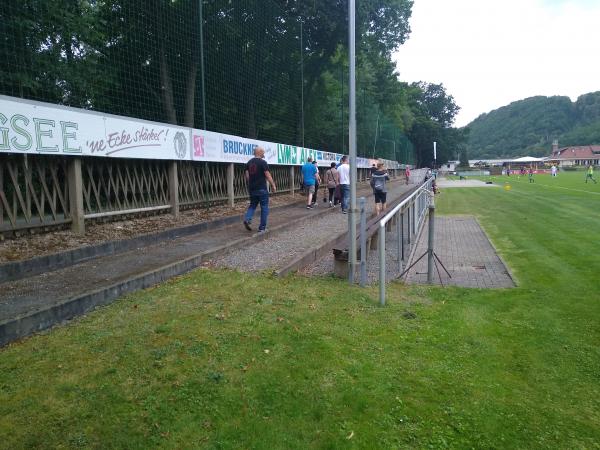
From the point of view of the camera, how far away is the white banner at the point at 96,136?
6.15 meters

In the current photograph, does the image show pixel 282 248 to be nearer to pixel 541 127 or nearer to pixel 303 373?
pixel 303 373

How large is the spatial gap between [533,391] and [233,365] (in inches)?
90.2

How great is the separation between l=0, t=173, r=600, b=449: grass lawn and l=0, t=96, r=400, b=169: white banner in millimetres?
3062

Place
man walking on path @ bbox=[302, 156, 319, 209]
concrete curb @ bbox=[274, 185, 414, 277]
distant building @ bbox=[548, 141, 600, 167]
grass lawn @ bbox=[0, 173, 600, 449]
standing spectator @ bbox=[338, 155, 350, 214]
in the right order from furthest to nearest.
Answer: distant building @ bbox=[548, 141, 600, 167] < man walking on path @ bbox=[302, 156, 319, 209] < standing spectator @ bbox=[338, 155, 350, 214] < concrete curb @ bbox=[274, 185, 414, 277] < grass lawn @ bbox=[0, 173, 600, 449]

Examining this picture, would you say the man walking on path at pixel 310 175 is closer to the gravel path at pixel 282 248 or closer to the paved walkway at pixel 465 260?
the gravel path at pixel 282 248

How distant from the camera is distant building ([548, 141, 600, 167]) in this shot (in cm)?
11304

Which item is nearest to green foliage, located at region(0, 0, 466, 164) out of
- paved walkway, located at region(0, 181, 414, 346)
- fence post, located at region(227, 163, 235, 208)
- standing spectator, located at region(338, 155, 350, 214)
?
fence post, located at region(227, 163, 235, 208)

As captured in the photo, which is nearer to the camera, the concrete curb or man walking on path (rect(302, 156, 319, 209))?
the concrete curb

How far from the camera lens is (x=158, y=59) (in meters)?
11.4

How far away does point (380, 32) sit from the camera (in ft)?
100.0

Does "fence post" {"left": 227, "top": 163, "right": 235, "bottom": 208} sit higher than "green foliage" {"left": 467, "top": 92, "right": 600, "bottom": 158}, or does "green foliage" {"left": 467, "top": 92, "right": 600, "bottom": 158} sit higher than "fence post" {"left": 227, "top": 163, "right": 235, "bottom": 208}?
"green foliage" {"left": 467, "top": 92, "right": 600, "bottom": 158}

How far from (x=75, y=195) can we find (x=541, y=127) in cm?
16708

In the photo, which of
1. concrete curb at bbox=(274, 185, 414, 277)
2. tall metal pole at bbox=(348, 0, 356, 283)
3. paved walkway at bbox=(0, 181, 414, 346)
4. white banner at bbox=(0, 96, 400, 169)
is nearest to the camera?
paved walkway at bbox=(0, 181, 414, 346)

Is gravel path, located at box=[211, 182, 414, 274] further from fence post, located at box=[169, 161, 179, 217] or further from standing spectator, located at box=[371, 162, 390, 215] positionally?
fence post, located at box=[169, 161, 179, 217]
